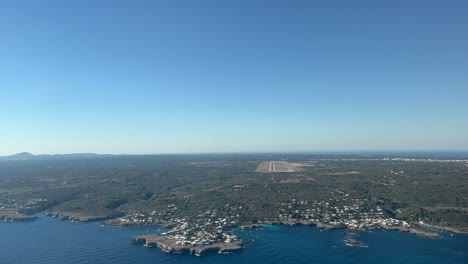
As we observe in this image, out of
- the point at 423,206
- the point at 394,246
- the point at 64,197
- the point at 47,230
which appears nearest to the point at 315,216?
the point at 394,246

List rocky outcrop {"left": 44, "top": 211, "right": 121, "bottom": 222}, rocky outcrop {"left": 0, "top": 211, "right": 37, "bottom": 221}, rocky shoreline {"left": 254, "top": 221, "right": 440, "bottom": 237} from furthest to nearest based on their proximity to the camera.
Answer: rocky outcrop {"left": 0, "top": 211, "right": 37, "bottom": 221} < rocky outcrop {"left": 44, "top": 211, "right": 121, "bottom": 222} < rocky shoreline {"left": 254, "top": 221, "right": 440, "bottom": 237}

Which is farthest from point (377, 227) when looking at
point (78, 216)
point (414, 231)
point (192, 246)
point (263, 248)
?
point (78, 216)

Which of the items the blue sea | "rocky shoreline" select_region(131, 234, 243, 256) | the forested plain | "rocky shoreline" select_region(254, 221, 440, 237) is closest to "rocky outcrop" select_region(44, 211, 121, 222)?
the forested plain

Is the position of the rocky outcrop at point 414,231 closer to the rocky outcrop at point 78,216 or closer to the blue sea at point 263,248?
the blue sea at point 263,248

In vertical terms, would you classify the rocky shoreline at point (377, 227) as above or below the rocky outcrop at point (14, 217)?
above

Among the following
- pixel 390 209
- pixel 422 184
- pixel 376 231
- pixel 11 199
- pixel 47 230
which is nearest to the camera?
pixel 376 231

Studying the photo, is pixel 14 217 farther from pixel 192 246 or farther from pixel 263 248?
pixel 263 248

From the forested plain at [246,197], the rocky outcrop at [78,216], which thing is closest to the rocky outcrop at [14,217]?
the forested plain at [246,197]

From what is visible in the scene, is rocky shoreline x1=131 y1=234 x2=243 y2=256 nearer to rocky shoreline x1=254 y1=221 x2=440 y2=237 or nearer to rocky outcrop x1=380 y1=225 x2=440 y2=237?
rocky shoreline x1=254 y1=221 x2=440 y2=237

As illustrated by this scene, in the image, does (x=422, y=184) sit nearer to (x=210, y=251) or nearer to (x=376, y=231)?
(x=376, y=231)
